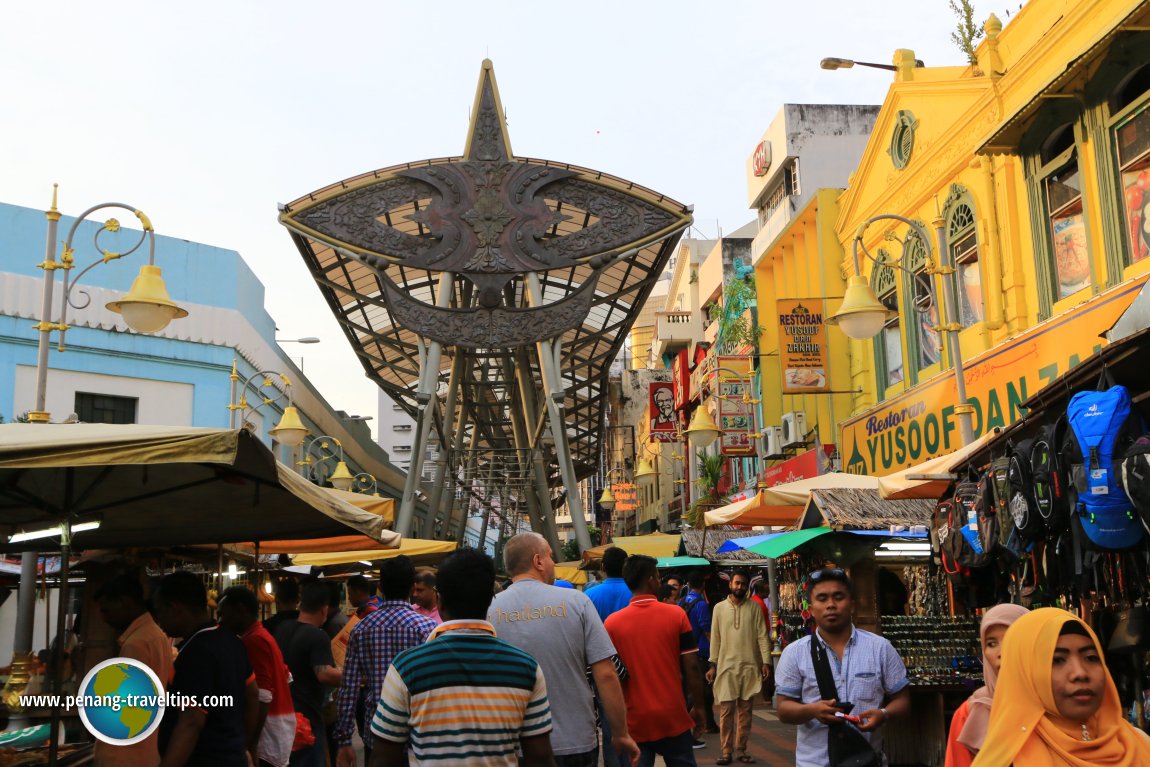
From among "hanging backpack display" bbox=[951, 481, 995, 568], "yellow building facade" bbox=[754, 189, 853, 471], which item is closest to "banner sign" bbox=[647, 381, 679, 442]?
"yellow building facade" bbox=[754, 189, 853, 471]

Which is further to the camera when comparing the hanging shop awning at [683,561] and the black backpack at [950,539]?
the hanging shop awning at [683,561]

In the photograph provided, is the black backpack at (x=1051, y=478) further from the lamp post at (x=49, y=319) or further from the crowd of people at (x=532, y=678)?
the lamp post at (x=49, y=319)

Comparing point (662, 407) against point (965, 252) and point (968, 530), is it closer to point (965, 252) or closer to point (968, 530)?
point (965, 252)

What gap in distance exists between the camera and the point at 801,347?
22594 millimetres

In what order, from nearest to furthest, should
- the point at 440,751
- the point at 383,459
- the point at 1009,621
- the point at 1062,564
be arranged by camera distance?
the point at 440,751, the point at 1009,621, the point at 1062,564, the point at 383,459

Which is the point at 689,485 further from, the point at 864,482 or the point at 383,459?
the point at 864,482

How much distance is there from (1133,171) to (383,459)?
50.1 metres

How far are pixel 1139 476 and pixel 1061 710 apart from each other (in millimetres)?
2313

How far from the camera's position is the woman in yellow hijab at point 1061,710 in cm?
312

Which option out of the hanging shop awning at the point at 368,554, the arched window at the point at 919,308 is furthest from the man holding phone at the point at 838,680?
the arched window at the point at 919,308

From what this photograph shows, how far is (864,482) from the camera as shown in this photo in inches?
494

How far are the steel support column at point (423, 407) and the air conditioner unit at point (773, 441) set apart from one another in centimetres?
890

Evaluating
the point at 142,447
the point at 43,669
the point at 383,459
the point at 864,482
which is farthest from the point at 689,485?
the point at 142,447

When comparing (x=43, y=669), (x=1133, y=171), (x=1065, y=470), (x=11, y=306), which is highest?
(x=11, y=306)
